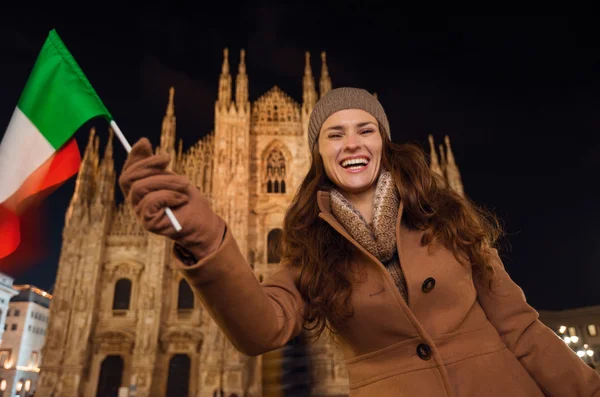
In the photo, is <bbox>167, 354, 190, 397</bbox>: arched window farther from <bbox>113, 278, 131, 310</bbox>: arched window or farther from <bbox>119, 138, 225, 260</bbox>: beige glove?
<bbox>119, 138, 225, 260</bbox>: beige glove

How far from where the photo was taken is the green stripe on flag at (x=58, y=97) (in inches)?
69.5

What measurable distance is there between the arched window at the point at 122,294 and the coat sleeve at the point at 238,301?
64.3 ft

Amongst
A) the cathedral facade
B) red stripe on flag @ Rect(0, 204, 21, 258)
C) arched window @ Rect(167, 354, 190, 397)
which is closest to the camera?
red stripe on flag @ Rect(0, 204, 21, 258)

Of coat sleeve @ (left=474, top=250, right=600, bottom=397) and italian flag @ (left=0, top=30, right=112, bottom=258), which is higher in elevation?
italian flag @ (left=0, top=30, right=112, bottom=258)

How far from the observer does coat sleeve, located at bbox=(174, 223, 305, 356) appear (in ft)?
3.49

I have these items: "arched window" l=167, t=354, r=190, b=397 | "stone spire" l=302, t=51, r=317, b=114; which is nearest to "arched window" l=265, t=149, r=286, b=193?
"stone spire" l=302, t=51, r=317, b=114

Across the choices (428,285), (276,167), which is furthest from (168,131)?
(428,285)

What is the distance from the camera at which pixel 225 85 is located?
21875 mm

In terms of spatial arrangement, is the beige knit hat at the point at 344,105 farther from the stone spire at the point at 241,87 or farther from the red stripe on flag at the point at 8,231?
the stone spire at the point at 241,87

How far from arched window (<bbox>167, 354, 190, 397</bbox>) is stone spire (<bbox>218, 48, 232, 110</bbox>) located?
1222 centimetres

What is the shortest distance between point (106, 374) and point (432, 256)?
19.9 meters

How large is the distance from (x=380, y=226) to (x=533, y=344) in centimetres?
68

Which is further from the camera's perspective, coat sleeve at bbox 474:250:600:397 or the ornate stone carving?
the ornate stone carving

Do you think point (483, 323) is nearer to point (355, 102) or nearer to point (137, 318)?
point (355, 102)
